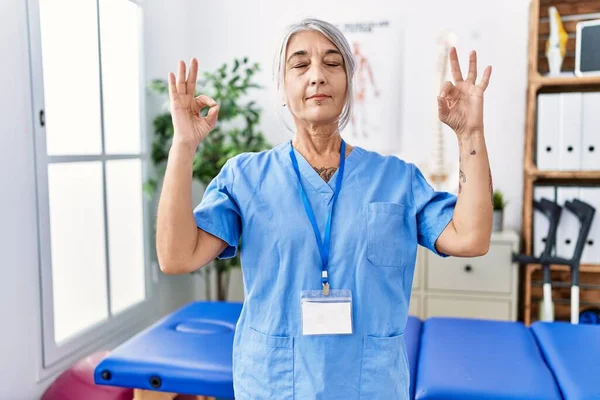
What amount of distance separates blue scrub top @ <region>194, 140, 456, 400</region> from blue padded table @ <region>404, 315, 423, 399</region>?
47cm

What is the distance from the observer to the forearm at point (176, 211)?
94cm

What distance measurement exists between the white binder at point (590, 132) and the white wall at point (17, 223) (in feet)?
8.05

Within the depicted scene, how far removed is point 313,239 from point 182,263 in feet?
0.83

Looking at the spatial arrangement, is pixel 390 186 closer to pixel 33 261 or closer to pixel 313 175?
pixel 313 175

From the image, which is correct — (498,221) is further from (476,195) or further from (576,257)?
(476,195)

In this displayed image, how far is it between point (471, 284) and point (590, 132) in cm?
93

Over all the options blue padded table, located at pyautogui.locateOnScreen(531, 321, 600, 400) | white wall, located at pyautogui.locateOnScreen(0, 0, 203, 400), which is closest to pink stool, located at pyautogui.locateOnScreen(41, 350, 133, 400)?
white wall, located at pyautogui.locateOnScreen(0, 0, 203, 400)

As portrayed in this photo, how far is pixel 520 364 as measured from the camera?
1.55 metres

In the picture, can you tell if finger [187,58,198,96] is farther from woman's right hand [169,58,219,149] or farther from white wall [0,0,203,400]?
white wall [0,0,203,400]

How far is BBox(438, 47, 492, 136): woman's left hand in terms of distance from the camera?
950 millimetres

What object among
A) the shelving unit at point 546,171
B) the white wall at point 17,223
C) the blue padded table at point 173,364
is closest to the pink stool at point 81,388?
the white wall at point 17,223

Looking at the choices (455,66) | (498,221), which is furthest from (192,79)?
(498,221)

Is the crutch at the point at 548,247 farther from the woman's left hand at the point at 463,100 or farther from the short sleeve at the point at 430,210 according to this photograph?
the woman's left hand at the point at 463,100

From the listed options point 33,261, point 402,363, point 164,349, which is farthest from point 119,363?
point 402,363
